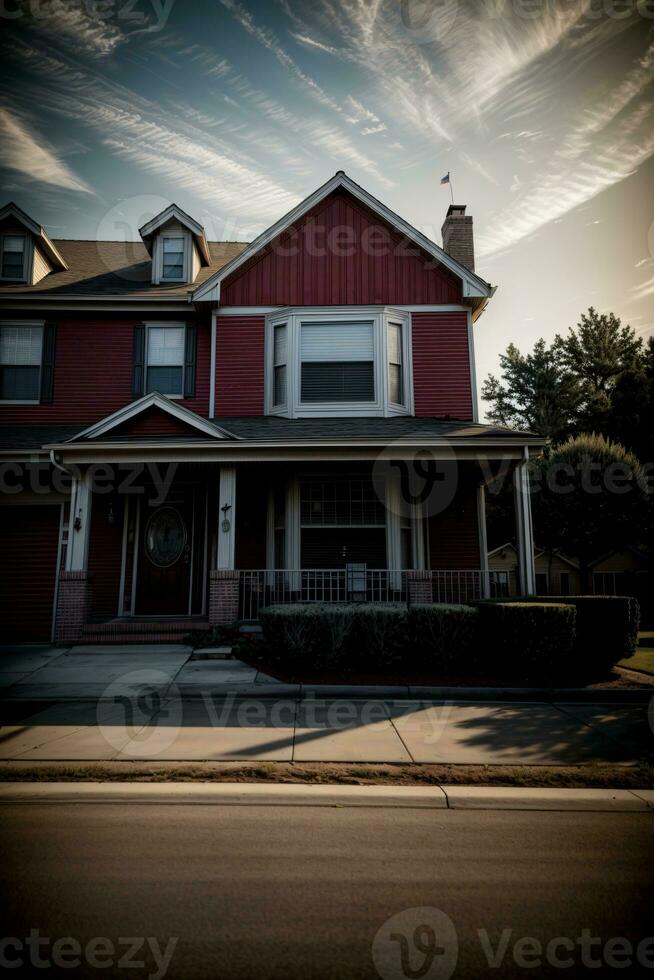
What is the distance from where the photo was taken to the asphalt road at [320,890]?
2633 millimetres

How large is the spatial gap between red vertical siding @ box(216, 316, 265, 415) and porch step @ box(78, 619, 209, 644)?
16.9ft

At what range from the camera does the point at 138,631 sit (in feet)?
34.5

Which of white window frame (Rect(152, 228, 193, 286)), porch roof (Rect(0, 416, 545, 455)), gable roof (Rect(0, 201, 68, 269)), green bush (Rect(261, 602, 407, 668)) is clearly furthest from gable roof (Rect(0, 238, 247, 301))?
green bush (Rect(261, 602, 407, 668))

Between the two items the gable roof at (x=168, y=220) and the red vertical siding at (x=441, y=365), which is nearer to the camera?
the red vertical siding at (x=441, y=365)

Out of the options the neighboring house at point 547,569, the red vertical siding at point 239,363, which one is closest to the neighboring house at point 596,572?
the neighboring house at point 547,569

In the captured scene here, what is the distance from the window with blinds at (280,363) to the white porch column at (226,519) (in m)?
2.71

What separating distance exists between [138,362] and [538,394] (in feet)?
113

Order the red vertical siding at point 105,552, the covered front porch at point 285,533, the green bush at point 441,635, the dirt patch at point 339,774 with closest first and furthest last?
the dirt patch at point 339,774
the green bush at point 441,635
the covered front porch at point 285,533
the red vertical siding at point 105,552

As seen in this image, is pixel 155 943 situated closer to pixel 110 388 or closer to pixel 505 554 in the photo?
pixel 110 388

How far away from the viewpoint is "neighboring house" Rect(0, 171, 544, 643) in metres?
11.0

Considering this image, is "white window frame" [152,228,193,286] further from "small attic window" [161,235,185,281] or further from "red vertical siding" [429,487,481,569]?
"red vertical siding" [429,487,481,569]

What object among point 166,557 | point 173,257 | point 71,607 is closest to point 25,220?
point 173,257

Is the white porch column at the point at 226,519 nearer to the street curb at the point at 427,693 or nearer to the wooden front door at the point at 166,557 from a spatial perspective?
the wooden front door at the point at 166,557

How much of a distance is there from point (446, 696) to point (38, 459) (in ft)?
28.7
